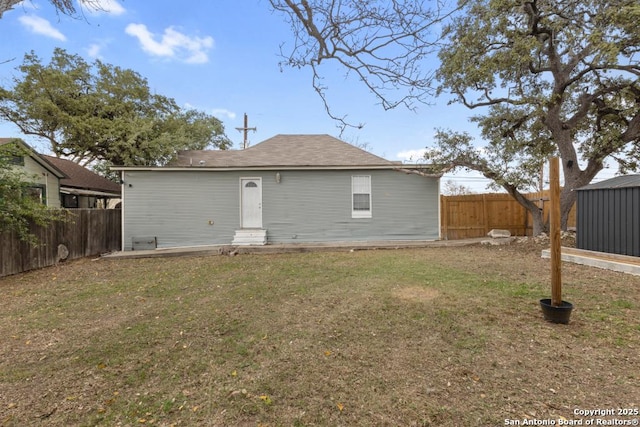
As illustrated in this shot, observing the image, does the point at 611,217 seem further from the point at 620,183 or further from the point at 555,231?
the point at 555,231

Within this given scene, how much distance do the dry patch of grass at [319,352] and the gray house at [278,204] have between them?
485cm

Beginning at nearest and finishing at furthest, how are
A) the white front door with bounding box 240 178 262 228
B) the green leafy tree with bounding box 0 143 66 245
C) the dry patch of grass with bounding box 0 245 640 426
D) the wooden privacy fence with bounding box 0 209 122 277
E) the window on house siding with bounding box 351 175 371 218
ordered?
the dry patch of grass with bounding box 0 245 640 426 → the green leafy tree with bounding box 0 143 66 245 → the wooden privacy fence with bounding box 0 209 122 277 → the white front door with bounding box 240 178 262 228 → the window on house siding with bounding box 351 175 371 218

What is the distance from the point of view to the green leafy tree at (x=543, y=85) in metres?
8.61

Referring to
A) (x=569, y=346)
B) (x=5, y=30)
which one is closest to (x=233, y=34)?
(x=5, y=30)

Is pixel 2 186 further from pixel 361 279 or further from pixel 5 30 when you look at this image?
pixel 361 279

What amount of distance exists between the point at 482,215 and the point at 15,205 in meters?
14.2

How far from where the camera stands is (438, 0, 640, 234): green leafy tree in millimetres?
8609

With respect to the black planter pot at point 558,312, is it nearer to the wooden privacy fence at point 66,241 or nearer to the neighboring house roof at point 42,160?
the wooden privacy fence at point 66,241

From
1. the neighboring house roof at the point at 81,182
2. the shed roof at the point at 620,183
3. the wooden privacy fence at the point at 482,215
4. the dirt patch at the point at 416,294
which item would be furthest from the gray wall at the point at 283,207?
the neighboring house roof at the point at 81,182

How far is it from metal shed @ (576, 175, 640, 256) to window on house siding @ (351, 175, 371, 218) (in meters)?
5.80

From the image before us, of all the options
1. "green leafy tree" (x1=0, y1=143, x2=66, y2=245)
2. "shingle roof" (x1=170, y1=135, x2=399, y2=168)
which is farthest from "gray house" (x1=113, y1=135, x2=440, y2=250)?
"green leafy tree" (x1=0, y1=143, x2=66, y2=245)

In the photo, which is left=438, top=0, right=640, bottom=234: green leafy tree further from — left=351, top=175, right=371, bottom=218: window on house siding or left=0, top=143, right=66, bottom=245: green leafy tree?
left=0, top=143, right=66, bottom=245: green leafy tree

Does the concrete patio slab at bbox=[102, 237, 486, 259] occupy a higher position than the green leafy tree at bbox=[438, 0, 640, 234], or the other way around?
the green leafy tree at bbox=[438, 0, 640, 234]

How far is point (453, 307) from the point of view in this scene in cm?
410
